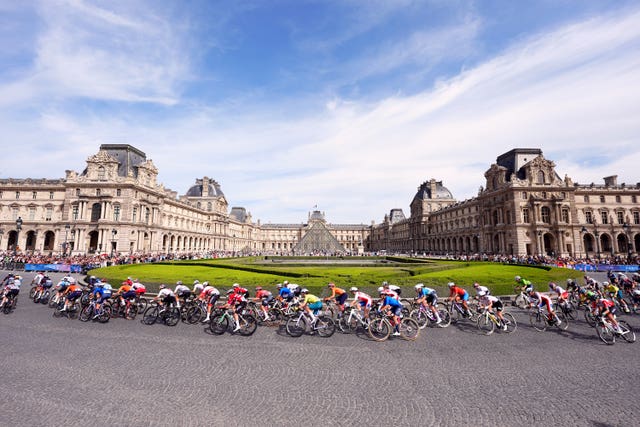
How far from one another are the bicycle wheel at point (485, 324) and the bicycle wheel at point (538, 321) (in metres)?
1.59

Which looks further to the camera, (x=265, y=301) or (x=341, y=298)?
(x=265, y=301)

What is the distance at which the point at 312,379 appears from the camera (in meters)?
6.84

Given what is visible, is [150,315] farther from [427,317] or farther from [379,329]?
[427,317]


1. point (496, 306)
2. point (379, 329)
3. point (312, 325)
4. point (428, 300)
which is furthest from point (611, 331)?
point (312, 325)

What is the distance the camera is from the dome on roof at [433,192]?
3629 inches

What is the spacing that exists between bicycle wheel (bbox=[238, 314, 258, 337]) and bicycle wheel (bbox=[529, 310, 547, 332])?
406 inches

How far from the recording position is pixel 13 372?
7105 mm

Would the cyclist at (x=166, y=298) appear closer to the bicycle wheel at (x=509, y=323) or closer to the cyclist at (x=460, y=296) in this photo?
the cyclist at (x=460, y=296)

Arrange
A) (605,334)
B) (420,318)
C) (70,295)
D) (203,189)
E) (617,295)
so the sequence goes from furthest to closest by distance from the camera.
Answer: (203,189) < (617,295) < (70,295) < (420,318) < (605,334)

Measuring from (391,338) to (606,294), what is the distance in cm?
1225

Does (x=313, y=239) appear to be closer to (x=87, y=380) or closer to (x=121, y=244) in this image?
(x=121, y=244)

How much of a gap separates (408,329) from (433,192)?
88.8 metres

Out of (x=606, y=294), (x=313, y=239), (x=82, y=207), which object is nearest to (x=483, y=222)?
(x=313, y=239)

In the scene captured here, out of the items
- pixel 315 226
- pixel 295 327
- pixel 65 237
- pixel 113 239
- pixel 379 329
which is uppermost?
pixel 315 226
